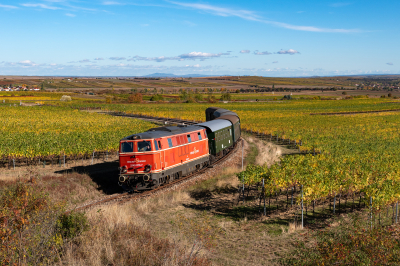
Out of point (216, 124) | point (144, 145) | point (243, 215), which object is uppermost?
point (216, 124)

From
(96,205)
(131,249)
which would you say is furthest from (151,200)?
(131,249)

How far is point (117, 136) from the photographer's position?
138 ft

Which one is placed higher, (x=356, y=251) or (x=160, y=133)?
(x=160, y=133)

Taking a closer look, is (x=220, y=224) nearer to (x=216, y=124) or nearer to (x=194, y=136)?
(x=194, y=136)

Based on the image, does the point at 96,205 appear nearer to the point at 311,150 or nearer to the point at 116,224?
the point at 116,224

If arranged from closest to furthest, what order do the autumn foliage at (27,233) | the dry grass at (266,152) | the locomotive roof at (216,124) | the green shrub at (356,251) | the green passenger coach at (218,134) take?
1. the autumn foliage at (27,233)
2. the green shrub at (356,251)
3. the green passenger coach at (218,134)
4. the locomotive roof at (216,124)
5. the dry grass at (266,152)

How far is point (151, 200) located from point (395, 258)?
14584 millimetres

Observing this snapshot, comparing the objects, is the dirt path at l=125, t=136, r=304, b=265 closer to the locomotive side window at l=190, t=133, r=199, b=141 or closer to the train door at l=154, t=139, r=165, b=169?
the train door at l=154, t=139, r=165, b=169

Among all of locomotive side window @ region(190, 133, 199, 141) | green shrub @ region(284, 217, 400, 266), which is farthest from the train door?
green shrub @ region(284, 217, 400, 266)

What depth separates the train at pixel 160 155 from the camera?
75.6ft

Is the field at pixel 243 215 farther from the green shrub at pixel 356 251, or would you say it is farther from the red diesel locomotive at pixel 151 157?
the red diesel locomotive at pixel 151 157

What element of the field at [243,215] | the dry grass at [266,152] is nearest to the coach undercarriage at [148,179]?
the field at [243,215]

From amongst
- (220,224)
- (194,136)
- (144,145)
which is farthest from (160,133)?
(220,224)

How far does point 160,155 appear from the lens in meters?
23.7
